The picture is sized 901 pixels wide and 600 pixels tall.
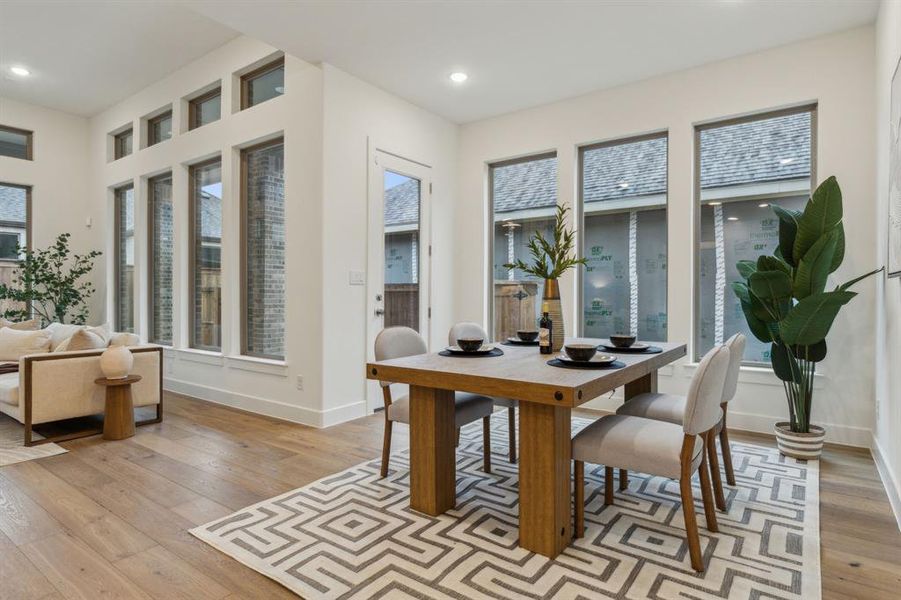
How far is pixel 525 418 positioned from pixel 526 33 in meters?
2.86

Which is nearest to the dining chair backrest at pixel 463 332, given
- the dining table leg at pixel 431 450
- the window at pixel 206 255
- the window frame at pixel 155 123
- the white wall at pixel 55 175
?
the dining table leg at pixel 431 450

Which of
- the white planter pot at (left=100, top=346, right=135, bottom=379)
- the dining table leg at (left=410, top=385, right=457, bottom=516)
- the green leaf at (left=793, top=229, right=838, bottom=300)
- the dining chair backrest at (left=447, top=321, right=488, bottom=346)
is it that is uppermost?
the green leaf at (left=793, top=229, right=838, bottom=300)

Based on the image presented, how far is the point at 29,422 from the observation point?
345 cm

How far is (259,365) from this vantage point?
446 centimetres

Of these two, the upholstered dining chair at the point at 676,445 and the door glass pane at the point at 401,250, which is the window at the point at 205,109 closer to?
the door glass pane at the point at 401,250

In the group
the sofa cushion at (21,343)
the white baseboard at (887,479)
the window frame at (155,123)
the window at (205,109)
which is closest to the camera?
the white baseboard at (887,479)

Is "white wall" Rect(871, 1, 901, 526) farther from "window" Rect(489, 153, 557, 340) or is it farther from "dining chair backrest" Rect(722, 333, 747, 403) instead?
"window" Rect(489, 153, 557, 340)

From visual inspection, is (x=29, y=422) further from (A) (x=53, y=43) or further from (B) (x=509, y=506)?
(A) (x=53, y=43)

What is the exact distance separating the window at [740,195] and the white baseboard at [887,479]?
893mm

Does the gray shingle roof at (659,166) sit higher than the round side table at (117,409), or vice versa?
the gray shingle roof at (659,166)

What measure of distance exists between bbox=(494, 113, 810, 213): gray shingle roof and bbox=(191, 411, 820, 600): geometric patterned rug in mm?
2394

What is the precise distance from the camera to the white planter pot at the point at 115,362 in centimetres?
364

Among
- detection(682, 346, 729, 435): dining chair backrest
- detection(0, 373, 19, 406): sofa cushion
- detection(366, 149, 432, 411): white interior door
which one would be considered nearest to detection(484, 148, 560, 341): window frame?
detection(366, 149, 432, 411): white interior door

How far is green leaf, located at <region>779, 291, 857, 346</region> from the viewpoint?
9.55 ft
